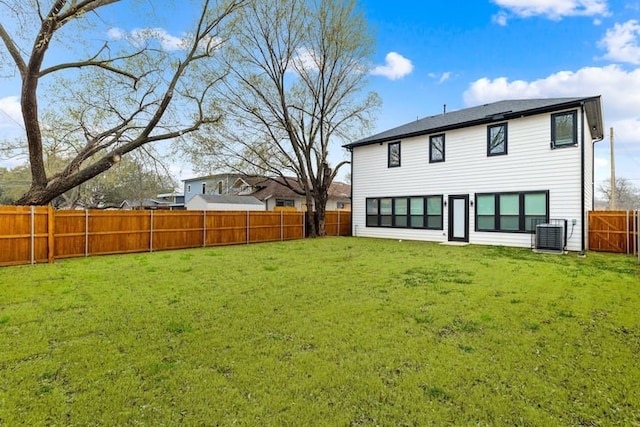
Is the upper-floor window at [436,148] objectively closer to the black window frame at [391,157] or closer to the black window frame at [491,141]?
the black window frame at [391,157]

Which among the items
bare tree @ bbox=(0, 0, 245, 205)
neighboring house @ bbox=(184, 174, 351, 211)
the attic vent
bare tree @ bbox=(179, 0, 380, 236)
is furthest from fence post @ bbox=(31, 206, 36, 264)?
neighboring house @ bbox=(184, 174, 351, 211)

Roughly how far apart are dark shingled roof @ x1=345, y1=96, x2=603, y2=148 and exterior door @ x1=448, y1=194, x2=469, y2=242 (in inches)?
113

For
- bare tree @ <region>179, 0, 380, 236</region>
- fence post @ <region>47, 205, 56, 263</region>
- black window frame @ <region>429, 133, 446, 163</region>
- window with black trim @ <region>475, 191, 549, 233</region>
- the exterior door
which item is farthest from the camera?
bare tree @ <region>179, 0, 380, 236</region>

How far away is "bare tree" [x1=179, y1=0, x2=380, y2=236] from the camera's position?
1526cm

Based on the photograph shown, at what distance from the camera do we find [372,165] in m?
16.0

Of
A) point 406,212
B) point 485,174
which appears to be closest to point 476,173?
point 485,174

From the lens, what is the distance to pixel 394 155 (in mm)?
15242

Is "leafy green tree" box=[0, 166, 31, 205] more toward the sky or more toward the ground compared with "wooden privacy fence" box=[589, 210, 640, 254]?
more toward the sky

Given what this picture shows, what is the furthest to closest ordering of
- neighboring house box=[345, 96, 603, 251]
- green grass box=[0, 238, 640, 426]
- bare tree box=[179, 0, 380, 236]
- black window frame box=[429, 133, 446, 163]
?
bare tree box=[179, 0, 380, 236]
black window frame box=[429, 133, 446, 163]
neighboring house box=[345, 96, 603, 251]
green grass box=[0, 238, 640, 426]

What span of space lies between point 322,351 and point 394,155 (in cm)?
1316

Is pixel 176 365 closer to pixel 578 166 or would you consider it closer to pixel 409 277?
pixel 409 277

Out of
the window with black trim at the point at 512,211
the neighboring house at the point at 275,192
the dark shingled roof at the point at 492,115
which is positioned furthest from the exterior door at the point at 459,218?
the neighboring house at the point at 275,192

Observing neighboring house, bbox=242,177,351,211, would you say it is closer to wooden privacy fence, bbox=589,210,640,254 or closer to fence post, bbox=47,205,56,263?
fence post, bbox=47,205,56,263

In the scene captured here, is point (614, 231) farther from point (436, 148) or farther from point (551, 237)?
point (436, 148)
